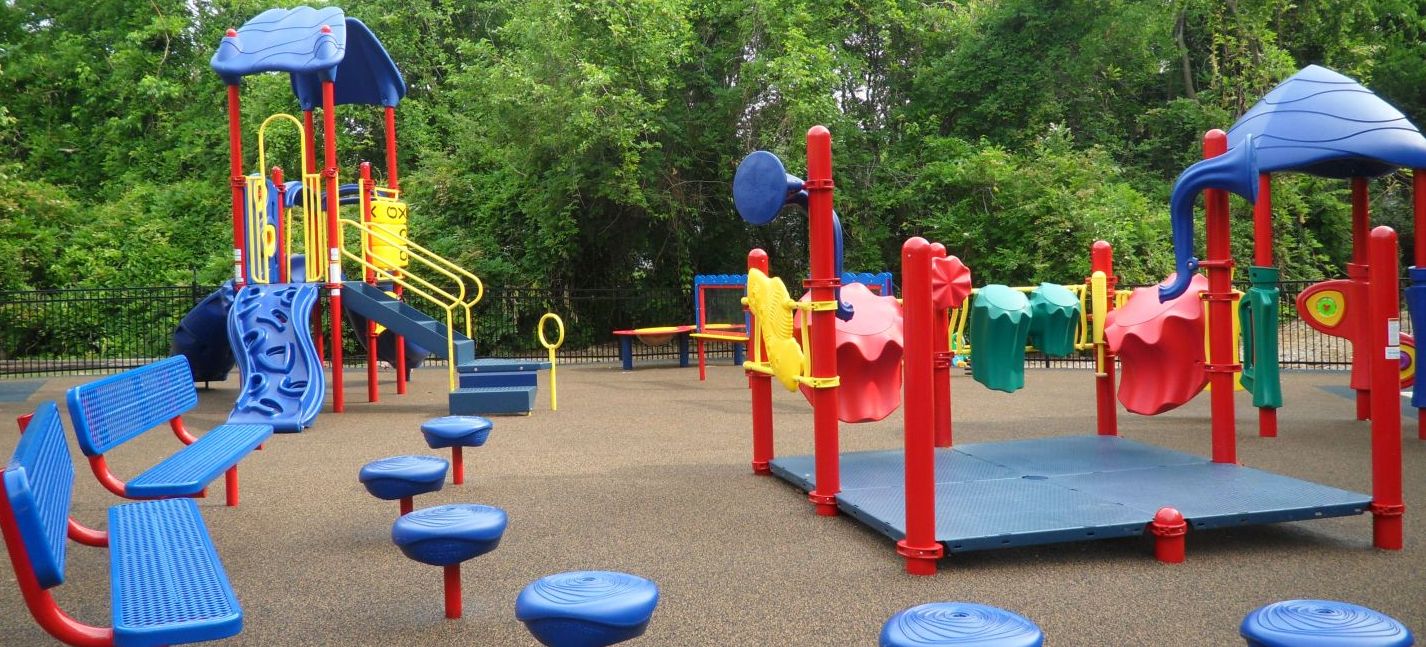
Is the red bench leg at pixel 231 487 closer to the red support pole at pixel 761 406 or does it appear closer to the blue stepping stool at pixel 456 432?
the blue stepping stool at pixel 456 432

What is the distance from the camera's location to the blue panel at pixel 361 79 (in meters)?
12.9

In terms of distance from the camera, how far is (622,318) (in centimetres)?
2102

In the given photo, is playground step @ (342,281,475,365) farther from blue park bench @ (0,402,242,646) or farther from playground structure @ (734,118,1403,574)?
blue park bench @ (0,402,242,646)

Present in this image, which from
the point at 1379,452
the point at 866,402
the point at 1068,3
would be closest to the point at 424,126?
the point at 1068,3

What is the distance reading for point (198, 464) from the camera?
16.2 ft

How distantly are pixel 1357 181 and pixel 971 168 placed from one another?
10922mm

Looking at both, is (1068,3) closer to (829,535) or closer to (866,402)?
(866,402)

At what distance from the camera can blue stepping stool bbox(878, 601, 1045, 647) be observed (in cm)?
251

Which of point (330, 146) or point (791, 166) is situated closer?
point (330, 146)

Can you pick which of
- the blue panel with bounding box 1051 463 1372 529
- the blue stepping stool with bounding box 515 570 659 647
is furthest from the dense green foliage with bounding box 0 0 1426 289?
A: the blue stepping stool with bounding box 515 570 659 647

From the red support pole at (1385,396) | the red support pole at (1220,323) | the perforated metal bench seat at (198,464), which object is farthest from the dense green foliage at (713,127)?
the red support pole at (1385,396)

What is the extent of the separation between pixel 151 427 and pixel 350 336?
1603cm

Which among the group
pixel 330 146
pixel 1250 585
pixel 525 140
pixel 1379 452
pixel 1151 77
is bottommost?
pixel 1250 585

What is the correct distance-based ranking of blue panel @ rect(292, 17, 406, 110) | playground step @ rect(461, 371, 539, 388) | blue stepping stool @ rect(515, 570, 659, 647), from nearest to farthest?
blue stepping stool @ rect(515, 570, 659, 647)
playground step @ rect(461, 371, 539, 388)
blue panel @ rect(292, 17, 406, 110)
